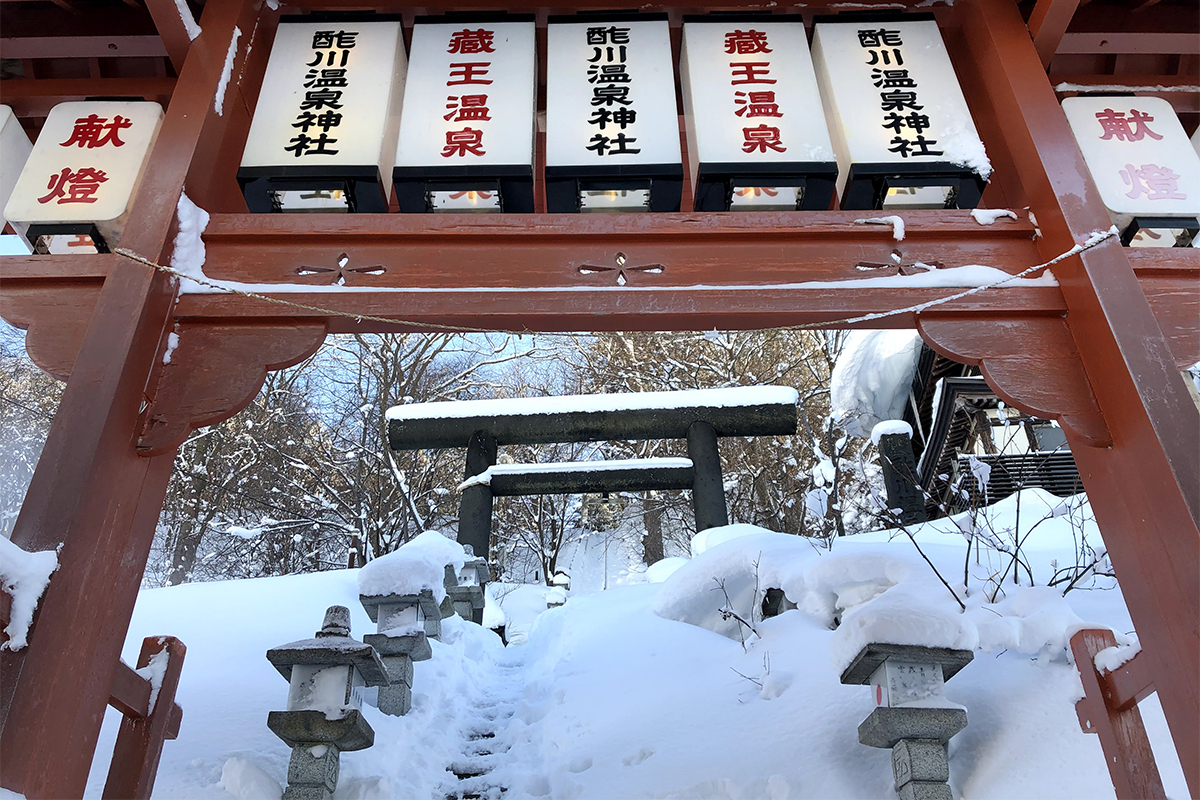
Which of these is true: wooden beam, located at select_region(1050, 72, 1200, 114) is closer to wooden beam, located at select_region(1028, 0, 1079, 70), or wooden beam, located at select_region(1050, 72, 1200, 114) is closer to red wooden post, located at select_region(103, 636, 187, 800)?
wooden beam, located at select_region(1028, 0, 1079, 70)

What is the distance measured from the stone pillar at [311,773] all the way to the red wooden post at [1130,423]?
12.4ft

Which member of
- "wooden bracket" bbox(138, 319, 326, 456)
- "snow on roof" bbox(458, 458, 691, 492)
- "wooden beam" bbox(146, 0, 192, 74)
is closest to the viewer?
"wooden bracket" bbox(138, 319, 326, 456)

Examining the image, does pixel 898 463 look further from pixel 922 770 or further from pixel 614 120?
pixel 614 120

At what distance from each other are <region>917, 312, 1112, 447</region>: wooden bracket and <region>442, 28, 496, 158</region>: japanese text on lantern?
2212 mm

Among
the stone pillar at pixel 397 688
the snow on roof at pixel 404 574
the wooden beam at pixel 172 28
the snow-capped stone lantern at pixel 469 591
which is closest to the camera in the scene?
the wooden beam at pixel 172 28

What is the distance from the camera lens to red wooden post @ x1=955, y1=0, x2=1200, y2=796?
2719mm

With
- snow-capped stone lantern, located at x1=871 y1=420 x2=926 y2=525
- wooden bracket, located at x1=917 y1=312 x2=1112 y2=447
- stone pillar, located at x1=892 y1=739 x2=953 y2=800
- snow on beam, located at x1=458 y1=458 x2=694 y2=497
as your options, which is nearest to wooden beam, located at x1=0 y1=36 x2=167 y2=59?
wooden bracket, located at x1=917 y1=312 x2=1112 y2=447

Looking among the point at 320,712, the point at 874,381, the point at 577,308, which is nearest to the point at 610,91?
the point at 577,308

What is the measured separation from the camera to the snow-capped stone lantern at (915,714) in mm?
3752

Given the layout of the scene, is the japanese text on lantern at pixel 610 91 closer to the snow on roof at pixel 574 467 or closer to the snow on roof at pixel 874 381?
the snow on roof at pixel 574 467

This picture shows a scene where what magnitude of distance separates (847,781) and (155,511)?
11.4 feet

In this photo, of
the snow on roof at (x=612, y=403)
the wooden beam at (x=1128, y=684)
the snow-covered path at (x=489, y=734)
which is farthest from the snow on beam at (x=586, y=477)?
the wooden beam at (x=1128, y=684)

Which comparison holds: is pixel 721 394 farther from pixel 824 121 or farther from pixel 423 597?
pixel 824 121

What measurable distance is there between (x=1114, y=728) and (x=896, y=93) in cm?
297
